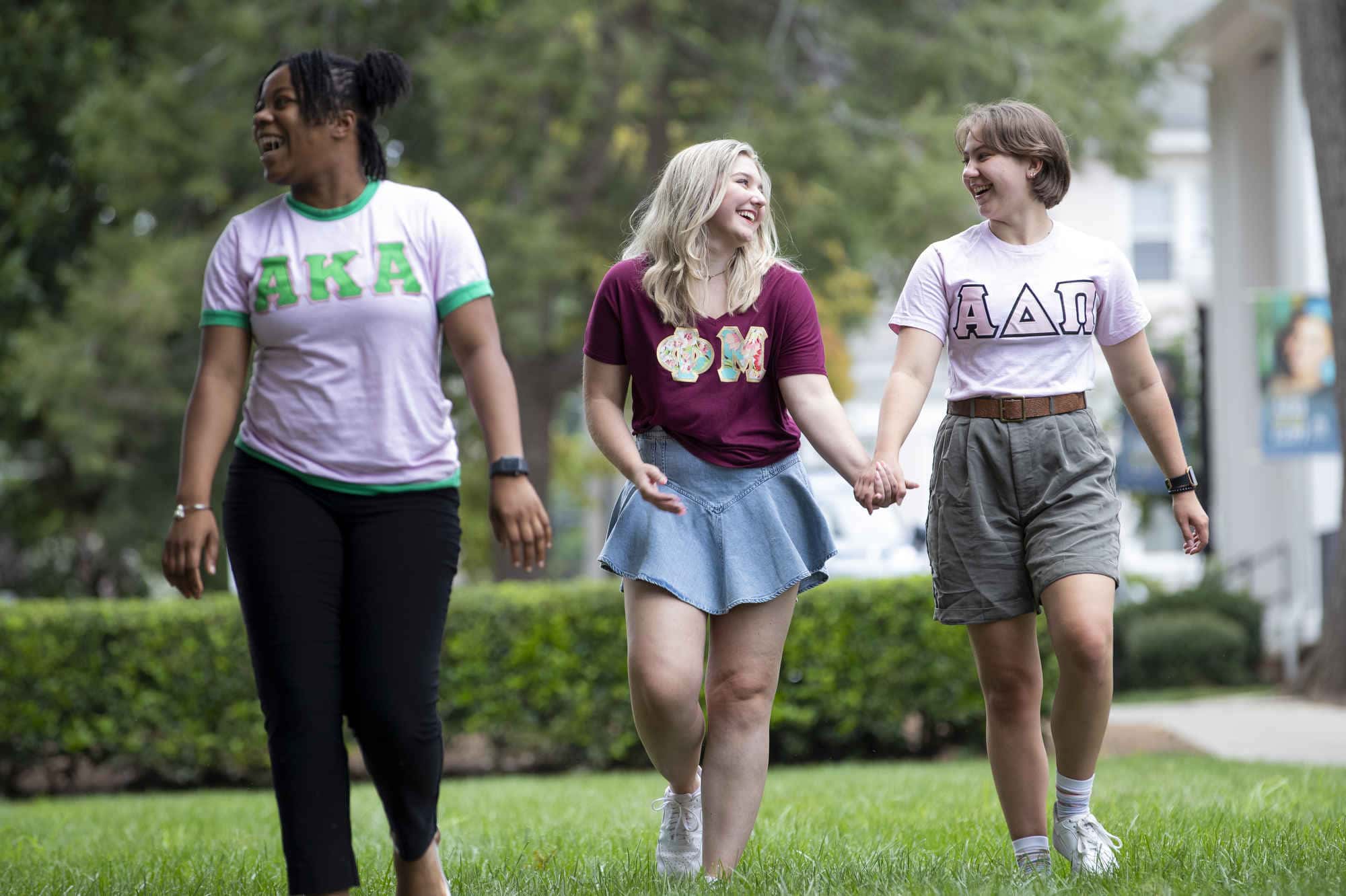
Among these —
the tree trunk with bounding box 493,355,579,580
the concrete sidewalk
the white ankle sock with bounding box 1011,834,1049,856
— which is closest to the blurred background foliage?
the tree trunk with bounding box 493,355,579,580

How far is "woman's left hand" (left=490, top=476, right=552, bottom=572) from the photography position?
358cm

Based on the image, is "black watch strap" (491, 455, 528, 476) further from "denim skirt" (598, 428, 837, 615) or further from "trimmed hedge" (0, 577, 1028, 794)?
"trimmed hedge" (0, 577, 1028, 794)

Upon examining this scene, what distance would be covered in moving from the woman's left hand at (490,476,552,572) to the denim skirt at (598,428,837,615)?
658 mm

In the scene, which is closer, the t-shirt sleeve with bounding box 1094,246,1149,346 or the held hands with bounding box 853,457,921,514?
the held hands with bounding box 853,457,921,514

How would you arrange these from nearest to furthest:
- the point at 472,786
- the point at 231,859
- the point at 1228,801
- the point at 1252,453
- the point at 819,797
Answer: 1. the point at 231,859
2. the point at 1228,801
3. the point at 819,797
4. the point at 472,786
5. the point at 1252,453

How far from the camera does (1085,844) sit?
14.2ft

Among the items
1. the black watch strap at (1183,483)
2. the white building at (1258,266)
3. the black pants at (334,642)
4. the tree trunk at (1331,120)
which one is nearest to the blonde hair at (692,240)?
the black pants at (334,642)

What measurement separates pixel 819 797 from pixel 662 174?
3.65 metres

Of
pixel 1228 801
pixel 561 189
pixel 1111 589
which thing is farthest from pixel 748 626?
pixel 561 189

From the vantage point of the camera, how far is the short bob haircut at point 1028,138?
440 centimetres

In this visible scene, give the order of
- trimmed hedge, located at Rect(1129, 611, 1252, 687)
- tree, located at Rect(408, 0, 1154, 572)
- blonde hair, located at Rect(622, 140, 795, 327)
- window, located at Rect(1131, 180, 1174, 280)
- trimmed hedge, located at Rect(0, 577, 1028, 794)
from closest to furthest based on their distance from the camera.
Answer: blonde hair, located at Rect(622, 140, 795, 327)
trimmed hedge, located at Rect(0, 577, 1028, 794)
tree, located at Rect(408, 0, 1154, 572)
trimmed hedge, located at Rect(1129, 611, 1252, 687)
window, located at Rect(1131, 180, 1174, 280)

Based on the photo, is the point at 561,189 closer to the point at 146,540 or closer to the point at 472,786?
the point at 146,540

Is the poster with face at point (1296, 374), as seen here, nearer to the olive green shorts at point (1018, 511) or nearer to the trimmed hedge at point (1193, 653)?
the trimmed hedge at point (1193, 653)

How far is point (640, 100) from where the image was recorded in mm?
17969
